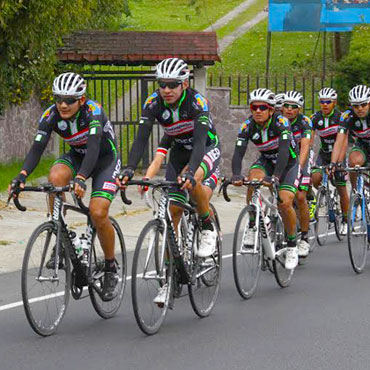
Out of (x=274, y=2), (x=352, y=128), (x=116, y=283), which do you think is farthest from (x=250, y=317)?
(x=274, y=2)

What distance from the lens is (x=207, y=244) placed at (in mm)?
9375

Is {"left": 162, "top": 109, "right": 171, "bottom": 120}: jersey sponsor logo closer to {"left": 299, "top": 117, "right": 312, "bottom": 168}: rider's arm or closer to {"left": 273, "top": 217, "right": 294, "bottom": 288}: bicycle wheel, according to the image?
{"left": 273, "top": 217, "right": 294, "bottom": 288}: bicycle wheel

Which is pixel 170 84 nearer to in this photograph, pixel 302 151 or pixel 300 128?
pixel 302 151

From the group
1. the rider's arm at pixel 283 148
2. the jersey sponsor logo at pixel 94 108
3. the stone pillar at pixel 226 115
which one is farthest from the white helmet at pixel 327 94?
the stone pillar at pixel 226 115

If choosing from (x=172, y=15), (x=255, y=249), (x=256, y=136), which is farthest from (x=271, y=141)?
(x=172, y=15)

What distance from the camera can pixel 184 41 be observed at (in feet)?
77.2

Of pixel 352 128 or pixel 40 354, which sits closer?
pixel 40 354

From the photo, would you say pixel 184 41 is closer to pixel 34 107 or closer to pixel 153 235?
pixel 34 107

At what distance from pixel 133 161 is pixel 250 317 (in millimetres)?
1730

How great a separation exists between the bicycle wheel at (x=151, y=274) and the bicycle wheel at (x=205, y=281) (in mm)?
601

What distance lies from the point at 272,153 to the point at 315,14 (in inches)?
608

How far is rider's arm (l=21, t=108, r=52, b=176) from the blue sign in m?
17.2

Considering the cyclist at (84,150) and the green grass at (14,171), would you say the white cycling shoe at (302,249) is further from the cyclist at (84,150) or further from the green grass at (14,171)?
the green grass at (14,171)

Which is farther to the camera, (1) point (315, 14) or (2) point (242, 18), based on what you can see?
(2) point (242, 18)
